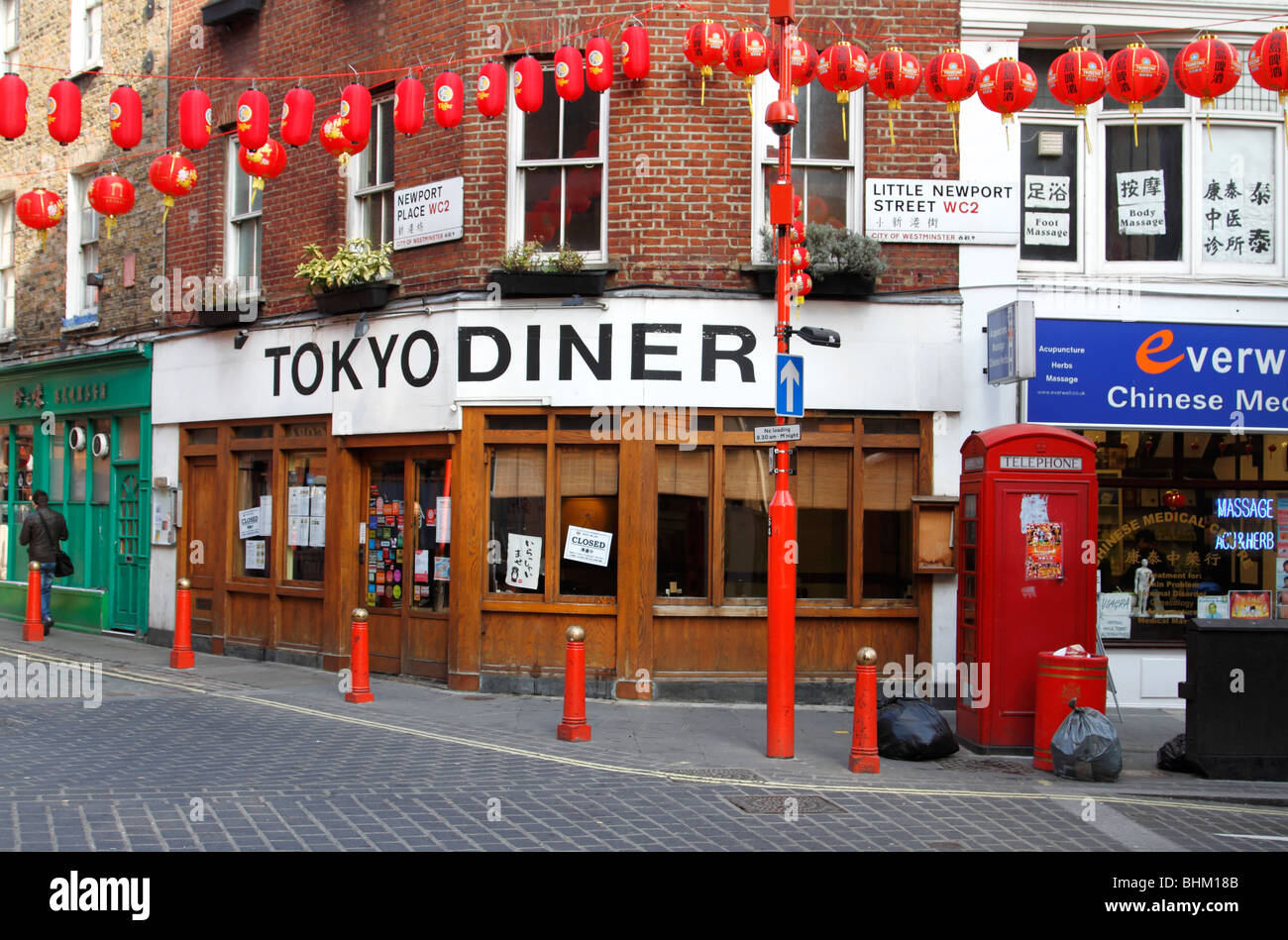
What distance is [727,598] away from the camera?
1262 cm

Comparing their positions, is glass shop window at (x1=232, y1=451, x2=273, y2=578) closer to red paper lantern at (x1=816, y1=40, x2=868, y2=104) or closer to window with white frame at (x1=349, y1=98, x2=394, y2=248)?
window with white frame at (x1=349, y1=98, x2=394, y2=248)

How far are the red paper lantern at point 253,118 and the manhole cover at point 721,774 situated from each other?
7788 millimetres

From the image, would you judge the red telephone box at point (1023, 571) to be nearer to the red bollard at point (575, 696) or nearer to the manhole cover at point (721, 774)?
the manhole cover at point (721, 774)

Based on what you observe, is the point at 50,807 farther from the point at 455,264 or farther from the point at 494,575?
the point at 455,264

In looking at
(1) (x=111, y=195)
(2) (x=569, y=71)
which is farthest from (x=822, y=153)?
(1) (x=111, y=195)

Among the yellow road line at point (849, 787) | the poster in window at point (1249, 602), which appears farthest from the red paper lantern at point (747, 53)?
the poster in window at point (1249, 602)

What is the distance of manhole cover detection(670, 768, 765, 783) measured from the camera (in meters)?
8.98

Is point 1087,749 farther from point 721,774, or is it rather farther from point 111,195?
point 111,195

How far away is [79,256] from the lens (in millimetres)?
18859

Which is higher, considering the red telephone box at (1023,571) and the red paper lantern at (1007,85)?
the red paper lantern at (1007,85)

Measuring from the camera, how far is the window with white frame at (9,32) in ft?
66.3

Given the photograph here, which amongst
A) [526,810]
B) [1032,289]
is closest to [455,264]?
[1032,289]

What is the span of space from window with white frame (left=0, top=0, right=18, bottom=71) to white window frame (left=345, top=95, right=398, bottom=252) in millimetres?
9655

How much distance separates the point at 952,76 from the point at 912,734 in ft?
19.3
